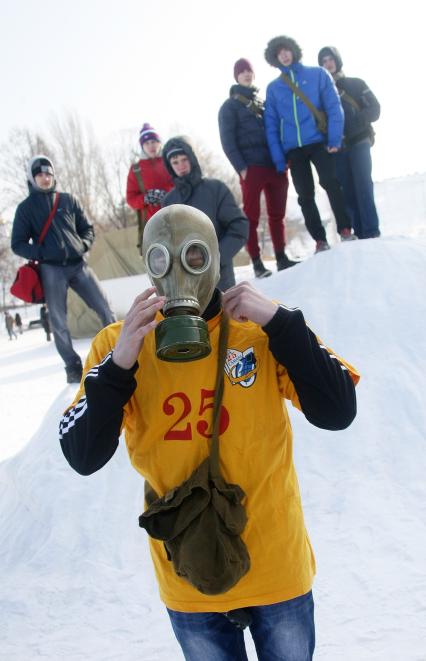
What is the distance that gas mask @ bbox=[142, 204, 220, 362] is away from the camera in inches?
50.9

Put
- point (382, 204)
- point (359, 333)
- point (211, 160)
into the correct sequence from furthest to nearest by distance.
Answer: point (211, 160), point (382, 204), point (359, 333)

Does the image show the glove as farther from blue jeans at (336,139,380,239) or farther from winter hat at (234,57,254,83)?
blue jeans at (336,139,380,239)

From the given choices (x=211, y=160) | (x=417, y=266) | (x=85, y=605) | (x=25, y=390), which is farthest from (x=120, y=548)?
(x=211, y=160)

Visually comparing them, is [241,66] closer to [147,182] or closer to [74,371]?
[147,182]

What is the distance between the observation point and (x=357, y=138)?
5.79 meters

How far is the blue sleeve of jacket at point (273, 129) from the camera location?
17.5 ft

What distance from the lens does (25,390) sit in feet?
24.7

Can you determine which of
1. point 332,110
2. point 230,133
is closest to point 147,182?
point 230,133

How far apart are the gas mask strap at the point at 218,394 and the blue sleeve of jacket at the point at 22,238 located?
3.88m

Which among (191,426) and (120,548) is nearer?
(191,426)

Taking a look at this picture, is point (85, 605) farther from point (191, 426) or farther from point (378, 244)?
point (378, 244)

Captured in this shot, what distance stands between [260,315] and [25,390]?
6.72 meters

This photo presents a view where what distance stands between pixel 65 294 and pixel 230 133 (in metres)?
2.23

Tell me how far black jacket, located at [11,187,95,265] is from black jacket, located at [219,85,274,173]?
164 cm
